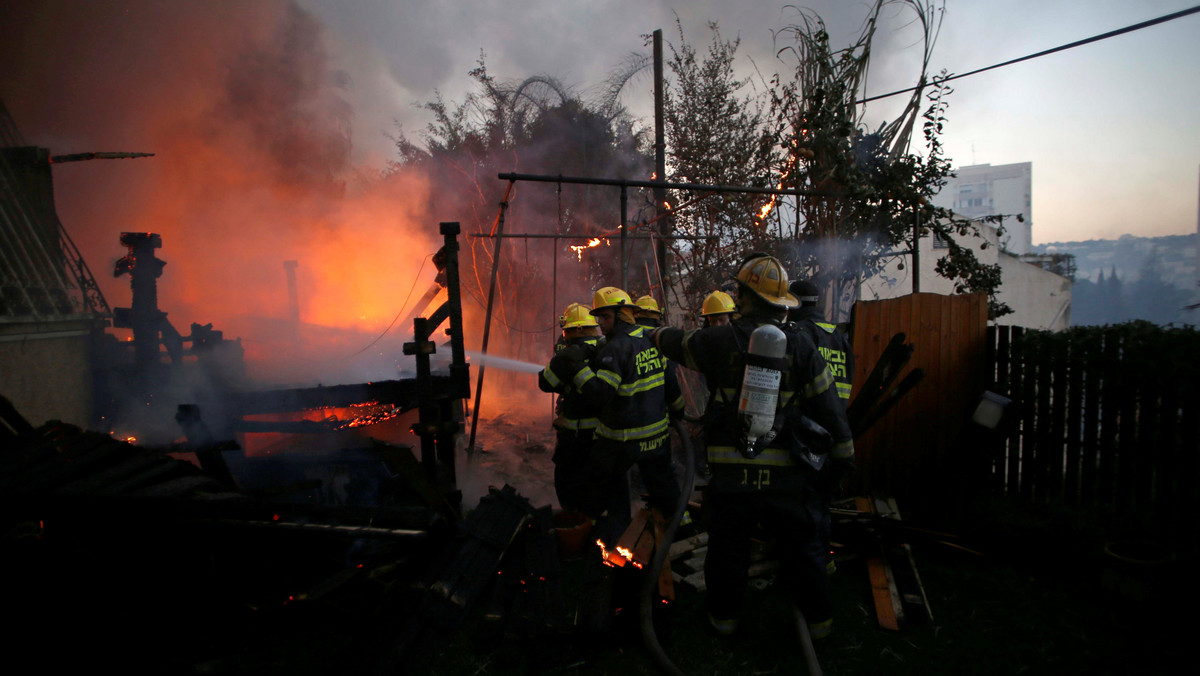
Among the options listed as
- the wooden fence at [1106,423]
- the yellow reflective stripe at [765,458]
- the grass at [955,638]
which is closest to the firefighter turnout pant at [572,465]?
the grass at [955,638]

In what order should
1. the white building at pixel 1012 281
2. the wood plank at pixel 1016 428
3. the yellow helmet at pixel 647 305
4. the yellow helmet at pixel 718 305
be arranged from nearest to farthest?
the wood plank at pixel 1016 428
the yellow helmet at pixel 718 305
the yellow helmet at pixel 647 305
the white building at pixel 1012 281

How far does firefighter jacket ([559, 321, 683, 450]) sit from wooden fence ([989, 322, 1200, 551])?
10.4 feet

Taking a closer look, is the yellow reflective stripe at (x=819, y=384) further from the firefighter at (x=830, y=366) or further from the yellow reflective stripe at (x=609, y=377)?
the yellow reflective stripe at (x=609, y=377)

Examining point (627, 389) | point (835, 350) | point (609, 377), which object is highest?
point (835, 350)

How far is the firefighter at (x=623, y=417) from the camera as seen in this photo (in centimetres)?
427

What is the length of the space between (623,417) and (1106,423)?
3821 mm

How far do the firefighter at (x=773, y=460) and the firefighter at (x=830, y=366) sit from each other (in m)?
0.17

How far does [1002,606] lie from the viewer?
3584 mm

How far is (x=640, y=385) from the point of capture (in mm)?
4410

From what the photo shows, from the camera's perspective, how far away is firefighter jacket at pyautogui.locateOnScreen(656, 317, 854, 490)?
3090 millimetres

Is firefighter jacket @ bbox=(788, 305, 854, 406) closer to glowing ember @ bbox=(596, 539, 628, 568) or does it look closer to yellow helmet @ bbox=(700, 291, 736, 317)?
yellow helmet @ bbox=(700, 291, 736, 317)

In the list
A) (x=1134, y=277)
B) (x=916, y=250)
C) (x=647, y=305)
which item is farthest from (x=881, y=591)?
(x=1134, y=277)

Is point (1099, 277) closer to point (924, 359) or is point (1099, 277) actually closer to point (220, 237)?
point (924, 359)

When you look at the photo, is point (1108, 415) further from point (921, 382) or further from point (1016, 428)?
point (921, 382)
